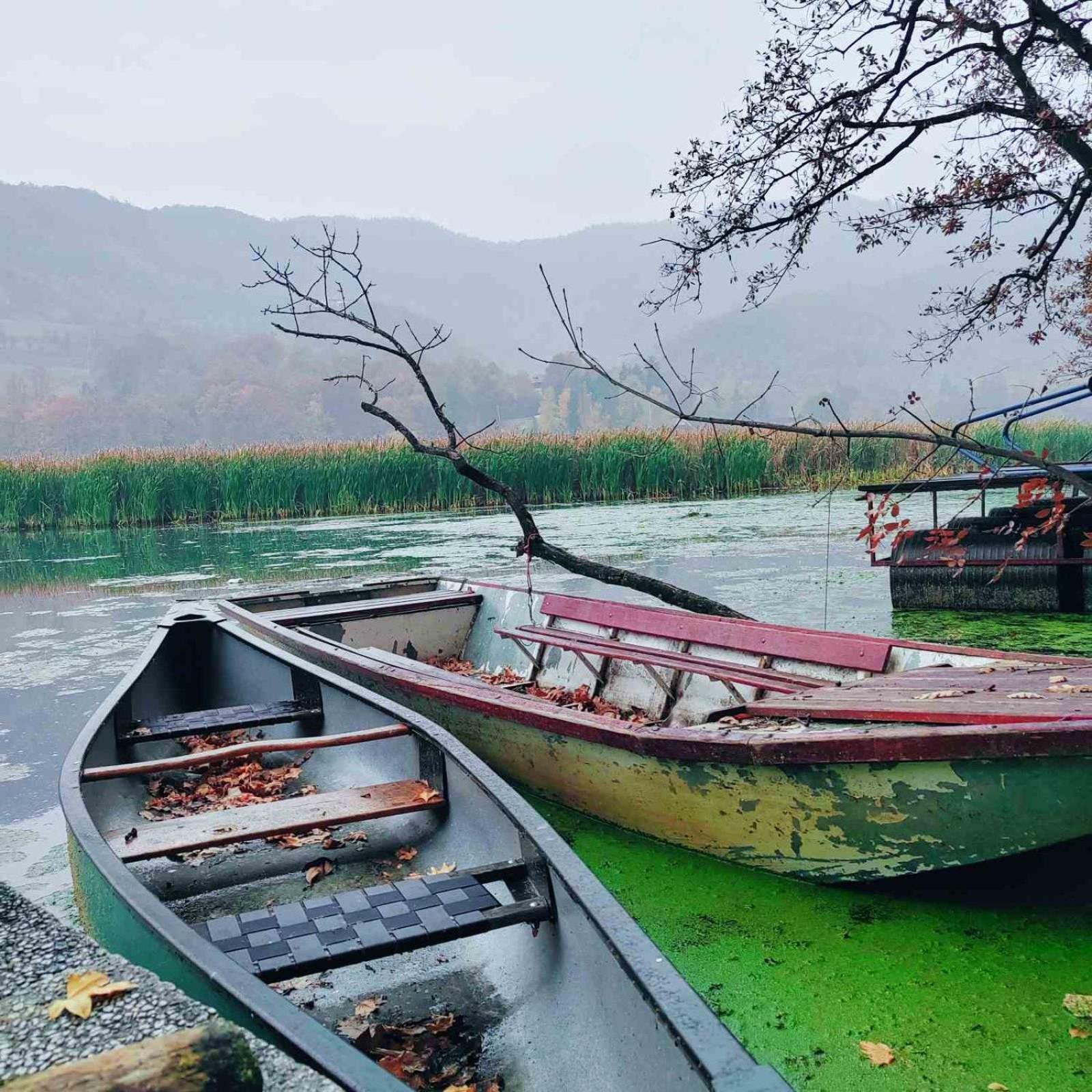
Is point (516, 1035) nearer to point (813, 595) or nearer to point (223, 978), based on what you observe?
point (223, 978)

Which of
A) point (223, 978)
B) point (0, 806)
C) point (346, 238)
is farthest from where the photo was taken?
point (346, 238)

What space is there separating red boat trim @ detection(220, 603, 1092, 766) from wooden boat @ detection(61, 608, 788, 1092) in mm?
405

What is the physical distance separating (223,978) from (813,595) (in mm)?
7337

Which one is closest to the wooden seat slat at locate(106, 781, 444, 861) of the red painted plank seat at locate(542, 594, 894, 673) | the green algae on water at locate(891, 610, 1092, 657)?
the red painted plank seat at locate(542, 594, 894, 673)

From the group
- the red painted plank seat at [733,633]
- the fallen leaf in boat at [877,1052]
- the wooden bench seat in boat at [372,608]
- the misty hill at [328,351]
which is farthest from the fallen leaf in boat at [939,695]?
the misty hill at [328,351]

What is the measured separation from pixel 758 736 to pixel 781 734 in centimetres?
7

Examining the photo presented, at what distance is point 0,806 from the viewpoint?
4484 millimetres

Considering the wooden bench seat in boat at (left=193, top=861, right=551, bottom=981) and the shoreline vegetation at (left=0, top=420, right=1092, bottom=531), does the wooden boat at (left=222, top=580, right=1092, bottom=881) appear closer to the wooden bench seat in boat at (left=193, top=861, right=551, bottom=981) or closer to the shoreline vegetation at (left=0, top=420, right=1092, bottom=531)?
the wooden bench seat in boat at (left=193, top=861, right=551, bottom=981)

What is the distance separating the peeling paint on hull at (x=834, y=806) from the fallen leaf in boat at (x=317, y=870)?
0.89 m

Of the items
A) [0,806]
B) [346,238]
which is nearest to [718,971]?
[0,806]

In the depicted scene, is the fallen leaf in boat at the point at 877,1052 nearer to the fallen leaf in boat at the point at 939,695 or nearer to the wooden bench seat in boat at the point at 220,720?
the fallen leaf in boat at the point at 939,695

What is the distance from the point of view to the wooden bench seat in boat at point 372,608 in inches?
225

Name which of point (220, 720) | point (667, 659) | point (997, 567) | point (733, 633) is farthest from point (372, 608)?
point (997, 567)

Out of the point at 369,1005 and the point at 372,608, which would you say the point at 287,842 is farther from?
the point at 372,608
